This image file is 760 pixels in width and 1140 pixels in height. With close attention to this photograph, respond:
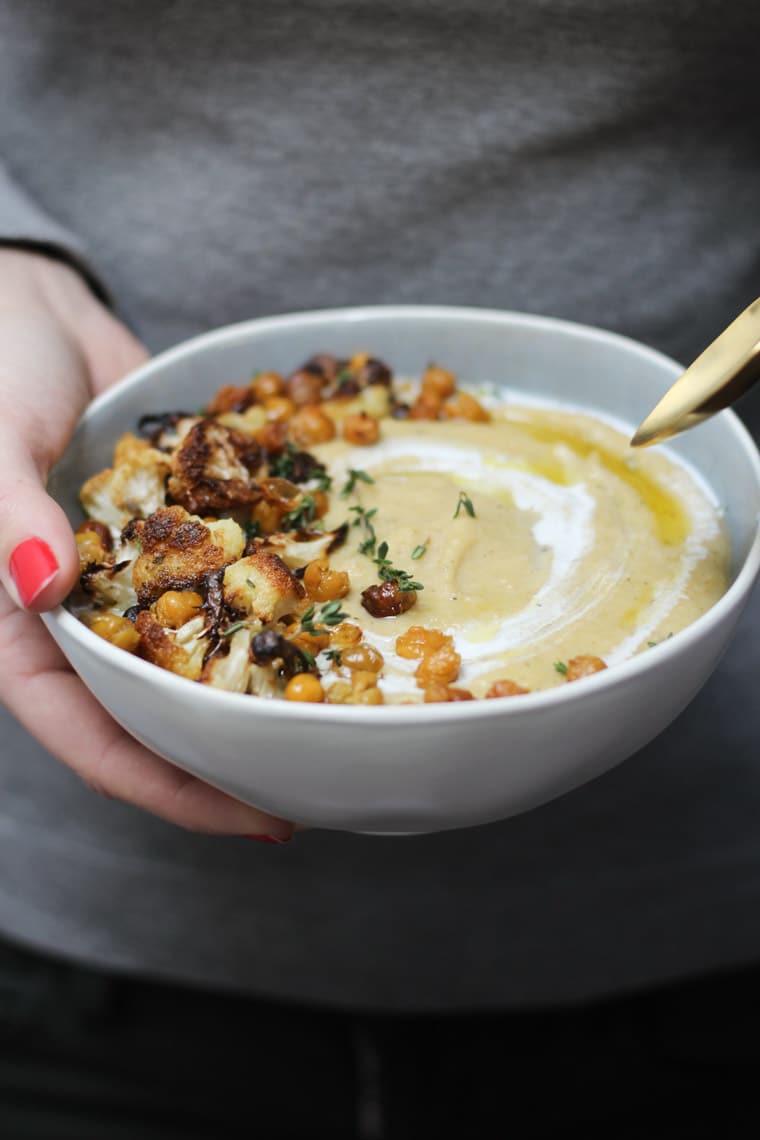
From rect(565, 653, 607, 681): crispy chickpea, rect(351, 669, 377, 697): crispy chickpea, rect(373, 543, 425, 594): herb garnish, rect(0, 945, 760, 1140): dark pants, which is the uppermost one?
rect(565, 653, 607, 681): crispy chickpea

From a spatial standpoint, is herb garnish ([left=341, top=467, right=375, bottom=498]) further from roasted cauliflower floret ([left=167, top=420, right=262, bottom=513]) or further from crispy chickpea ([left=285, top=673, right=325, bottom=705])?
crispy chickpea ([left=285, top=673, right=325, bottom=705])

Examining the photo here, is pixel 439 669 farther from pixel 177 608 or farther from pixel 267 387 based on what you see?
pixel 267 387

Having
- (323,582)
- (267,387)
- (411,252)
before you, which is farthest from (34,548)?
(411,252)

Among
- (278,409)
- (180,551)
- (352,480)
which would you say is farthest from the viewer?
(278,409)

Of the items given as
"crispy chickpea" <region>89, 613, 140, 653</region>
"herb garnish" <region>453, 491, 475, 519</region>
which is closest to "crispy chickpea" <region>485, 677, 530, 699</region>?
"herb garnish" <region>453, 491, 475, 519</region>

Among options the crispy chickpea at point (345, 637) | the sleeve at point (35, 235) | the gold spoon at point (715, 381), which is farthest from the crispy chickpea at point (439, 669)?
the sleeve at point (35, 235)

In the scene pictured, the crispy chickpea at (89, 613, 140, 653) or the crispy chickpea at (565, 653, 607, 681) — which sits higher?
the crispy chickpea at (565, 653, 607, 681)

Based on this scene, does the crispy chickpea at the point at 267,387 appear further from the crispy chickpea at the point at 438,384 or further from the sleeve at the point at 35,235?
the sleeve at the point at 35,235
